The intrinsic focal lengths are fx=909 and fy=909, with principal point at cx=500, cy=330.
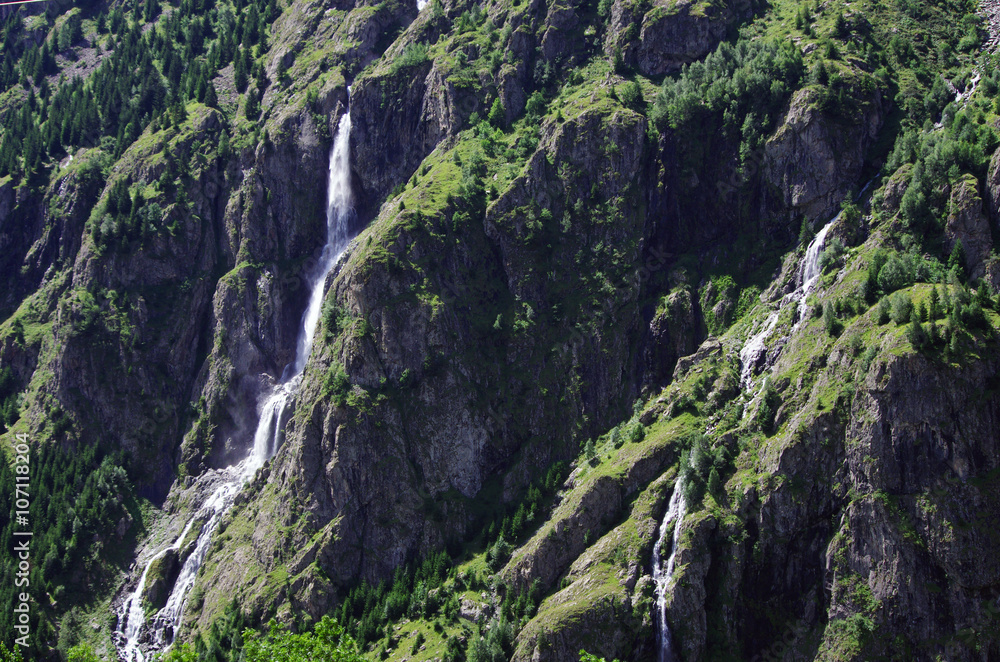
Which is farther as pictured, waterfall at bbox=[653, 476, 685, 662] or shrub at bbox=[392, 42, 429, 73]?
shrub at bbox=[392, 42, 429, 73]

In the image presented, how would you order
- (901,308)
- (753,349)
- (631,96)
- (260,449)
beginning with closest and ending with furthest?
(901,308) < (753,349) < (260,449) < (631,96)

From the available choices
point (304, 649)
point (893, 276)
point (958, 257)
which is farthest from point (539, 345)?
point (304, 649)

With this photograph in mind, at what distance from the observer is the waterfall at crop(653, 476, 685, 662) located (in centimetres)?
9075

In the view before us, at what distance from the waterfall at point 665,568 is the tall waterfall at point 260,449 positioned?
62.4m

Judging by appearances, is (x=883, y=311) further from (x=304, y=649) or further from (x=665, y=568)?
(x=304, y=649)

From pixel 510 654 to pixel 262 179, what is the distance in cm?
10321

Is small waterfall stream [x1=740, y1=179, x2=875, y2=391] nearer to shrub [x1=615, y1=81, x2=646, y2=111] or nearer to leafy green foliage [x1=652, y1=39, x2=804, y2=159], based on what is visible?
leafy green foliage [x1=652, y1=39, x2=804, y2=159]

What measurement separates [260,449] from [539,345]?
46.2 meters

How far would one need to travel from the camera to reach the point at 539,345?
413 feet

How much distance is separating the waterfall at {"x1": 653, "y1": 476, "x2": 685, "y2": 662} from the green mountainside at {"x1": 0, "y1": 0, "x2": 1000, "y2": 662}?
0.54 metres

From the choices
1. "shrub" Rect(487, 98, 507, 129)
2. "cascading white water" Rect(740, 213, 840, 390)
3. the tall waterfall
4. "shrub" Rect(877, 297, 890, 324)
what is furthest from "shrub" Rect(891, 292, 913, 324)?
the tall waterfall

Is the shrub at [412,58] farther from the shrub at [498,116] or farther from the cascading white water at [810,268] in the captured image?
the cascading white water at [810,268]

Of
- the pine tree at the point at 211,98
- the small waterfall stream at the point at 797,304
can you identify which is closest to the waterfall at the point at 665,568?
the small waterfall stream at the point at 797,304

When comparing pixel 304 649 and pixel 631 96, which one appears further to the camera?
pixel 631 96
